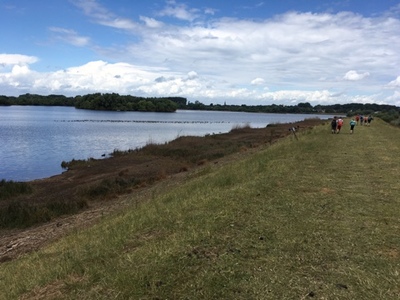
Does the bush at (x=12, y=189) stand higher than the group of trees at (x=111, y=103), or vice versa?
the group of trees at (x=111, y=103)

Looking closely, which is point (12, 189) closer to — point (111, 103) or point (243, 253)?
point (243, 253)

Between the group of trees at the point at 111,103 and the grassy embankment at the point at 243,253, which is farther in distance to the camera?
the group of trees at the point at 111,103

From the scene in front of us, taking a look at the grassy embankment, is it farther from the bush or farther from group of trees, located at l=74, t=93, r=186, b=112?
group of trees, located at l=74, t=93, r=186, b=112

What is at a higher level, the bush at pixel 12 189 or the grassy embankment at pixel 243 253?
the grassy embankment at pixel 243 253

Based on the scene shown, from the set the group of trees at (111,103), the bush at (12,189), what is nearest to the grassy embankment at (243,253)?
the bush at (12,189)

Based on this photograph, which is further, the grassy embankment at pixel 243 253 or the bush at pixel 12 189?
the bush at pixel 12 189

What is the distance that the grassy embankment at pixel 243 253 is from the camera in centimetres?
428

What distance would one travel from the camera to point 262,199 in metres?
8.20

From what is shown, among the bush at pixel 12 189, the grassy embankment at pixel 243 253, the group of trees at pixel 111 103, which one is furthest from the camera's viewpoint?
the group of trees at pixel 111 103

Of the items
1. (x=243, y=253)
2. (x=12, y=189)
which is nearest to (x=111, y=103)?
(x=12, y=189)

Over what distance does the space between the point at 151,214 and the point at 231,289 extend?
4.03 m

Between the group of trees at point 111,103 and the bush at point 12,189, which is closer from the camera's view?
the bush at point 12,189

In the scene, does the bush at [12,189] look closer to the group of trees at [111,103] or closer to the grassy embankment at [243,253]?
the grassy embankment at [243,253]

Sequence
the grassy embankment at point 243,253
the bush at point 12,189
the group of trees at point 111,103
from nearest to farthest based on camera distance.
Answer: the grassy embankment at point 243,253, the bush at point 12,189, the group of trees at point 111,103
